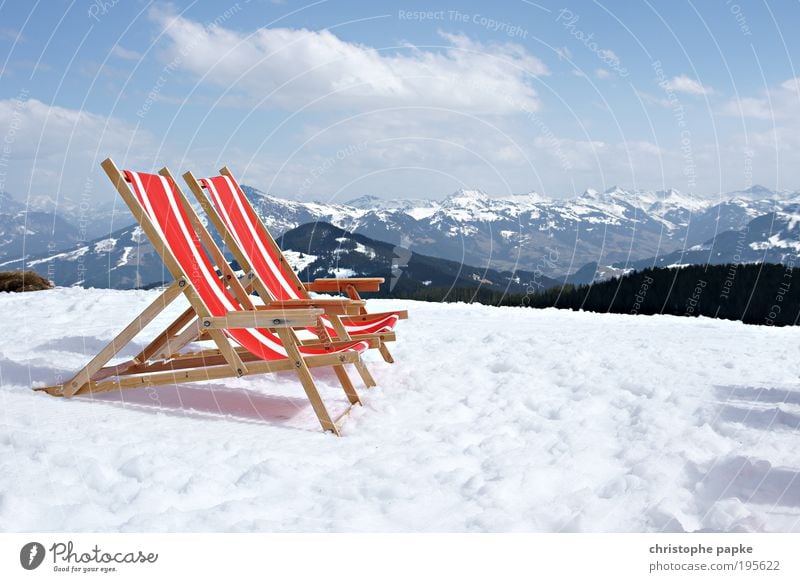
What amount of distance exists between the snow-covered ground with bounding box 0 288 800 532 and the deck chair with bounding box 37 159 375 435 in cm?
18

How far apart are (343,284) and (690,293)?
56.2 ft

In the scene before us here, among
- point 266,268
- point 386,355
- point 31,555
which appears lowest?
point 31,555

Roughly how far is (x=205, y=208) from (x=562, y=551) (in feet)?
12.5

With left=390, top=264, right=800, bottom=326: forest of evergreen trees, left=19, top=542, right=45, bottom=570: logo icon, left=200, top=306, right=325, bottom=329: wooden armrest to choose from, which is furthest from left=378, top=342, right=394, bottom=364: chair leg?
left=390, top=264, right=800, bottom=326: forest of evergreen trees

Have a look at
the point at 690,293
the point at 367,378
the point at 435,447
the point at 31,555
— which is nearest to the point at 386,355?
the point at 367,378

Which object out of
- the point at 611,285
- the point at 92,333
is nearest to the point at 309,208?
the point at 611,285

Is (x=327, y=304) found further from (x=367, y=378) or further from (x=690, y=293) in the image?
(x=690, y=293)

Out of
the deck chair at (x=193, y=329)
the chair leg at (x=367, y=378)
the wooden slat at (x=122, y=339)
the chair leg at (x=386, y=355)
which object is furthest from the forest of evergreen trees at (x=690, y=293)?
the wooden slat at (x=122, y=339)

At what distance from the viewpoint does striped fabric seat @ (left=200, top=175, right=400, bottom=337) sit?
5.24m

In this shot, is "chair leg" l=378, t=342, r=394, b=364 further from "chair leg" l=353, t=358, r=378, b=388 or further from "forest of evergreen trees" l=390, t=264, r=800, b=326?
"forest of evergreen trees" l=390, t=264, r=800, b=326

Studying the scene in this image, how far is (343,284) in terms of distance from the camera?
5.73m

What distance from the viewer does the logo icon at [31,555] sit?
2289mm

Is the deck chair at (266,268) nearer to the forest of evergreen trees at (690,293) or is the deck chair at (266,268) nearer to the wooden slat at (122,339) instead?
the wooden slat at (122,339)

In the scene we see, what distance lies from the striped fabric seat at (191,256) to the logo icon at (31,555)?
1.78m
